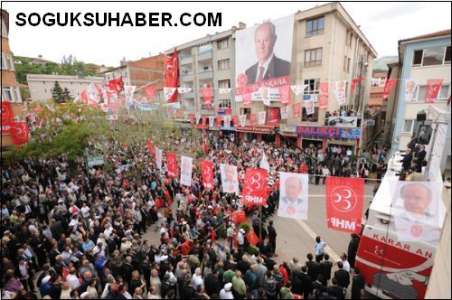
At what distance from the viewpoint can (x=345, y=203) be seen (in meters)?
6.94

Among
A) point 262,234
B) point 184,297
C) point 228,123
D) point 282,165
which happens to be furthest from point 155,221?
point 228,123

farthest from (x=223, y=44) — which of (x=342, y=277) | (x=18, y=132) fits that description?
(x=342, y=277)

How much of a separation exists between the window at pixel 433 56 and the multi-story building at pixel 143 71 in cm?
4227

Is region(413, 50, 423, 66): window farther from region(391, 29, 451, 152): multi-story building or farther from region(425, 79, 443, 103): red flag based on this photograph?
region(425, 79, 443, 103): red flag

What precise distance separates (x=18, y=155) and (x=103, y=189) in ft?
22.0

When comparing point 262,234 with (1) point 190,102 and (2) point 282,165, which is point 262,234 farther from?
(1) point 190,102

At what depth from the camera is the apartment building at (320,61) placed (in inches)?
900

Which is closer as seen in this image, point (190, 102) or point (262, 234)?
point (262, 234)

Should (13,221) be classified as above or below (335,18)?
below

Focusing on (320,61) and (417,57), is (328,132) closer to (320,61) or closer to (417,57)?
(320,61)

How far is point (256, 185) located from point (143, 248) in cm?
429

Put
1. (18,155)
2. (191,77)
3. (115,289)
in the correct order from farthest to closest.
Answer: (191,77), (18,155), (115,289)

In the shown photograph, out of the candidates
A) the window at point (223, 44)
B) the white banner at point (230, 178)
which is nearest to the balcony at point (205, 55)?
the window at point (223, 44)

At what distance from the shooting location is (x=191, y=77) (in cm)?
3941
